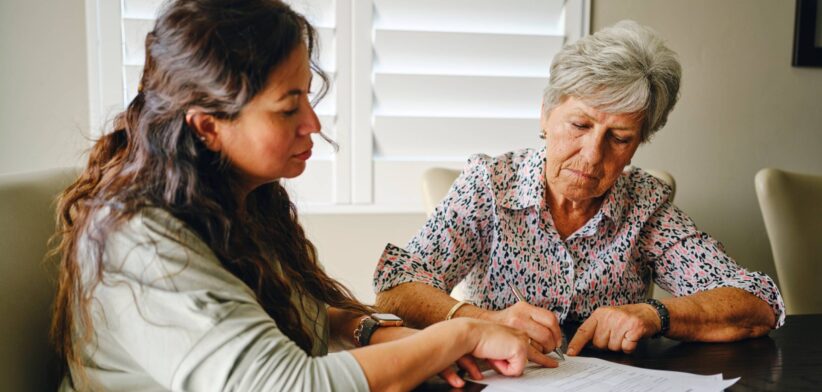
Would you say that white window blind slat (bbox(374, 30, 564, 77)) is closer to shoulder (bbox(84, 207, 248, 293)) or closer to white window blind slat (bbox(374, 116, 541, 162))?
white window blind slat (bbox(374, 116, 541, 162))

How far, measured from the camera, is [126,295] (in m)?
0.80

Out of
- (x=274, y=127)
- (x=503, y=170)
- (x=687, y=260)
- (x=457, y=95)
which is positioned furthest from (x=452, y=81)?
(x=274, y=127)

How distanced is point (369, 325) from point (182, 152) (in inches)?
17.1

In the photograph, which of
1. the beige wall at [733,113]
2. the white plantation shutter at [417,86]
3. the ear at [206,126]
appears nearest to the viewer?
the ear at [206,126]

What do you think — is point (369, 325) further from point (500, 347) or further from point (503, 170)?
point (503, 170)

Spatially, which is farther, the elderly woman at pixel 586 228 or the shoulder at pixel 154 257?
the elderly woman at pixel 586 228

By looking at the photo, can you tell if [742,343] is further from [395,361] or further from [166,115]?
[166,115]

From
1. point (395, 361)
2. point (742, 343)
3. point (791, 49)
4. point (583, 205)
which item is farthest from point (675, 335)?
point (791, 49)

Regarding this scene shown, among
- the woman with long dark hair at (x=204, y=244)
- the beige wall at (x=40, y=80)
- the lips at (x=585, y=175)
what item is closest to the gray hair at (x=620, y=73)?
the lips at (x=585, y=175)

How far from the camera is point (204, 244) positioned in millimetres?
871

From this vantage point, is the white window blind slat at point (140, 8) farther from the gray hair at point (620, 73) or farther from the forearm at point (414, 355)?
the forearm at point (414, 355)

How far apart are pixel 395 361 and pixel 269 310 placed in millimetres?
229

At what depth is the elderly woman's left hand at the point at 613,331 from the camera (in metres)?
1.19

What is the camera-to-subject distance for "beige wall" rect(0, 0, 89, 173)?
1885 mm
